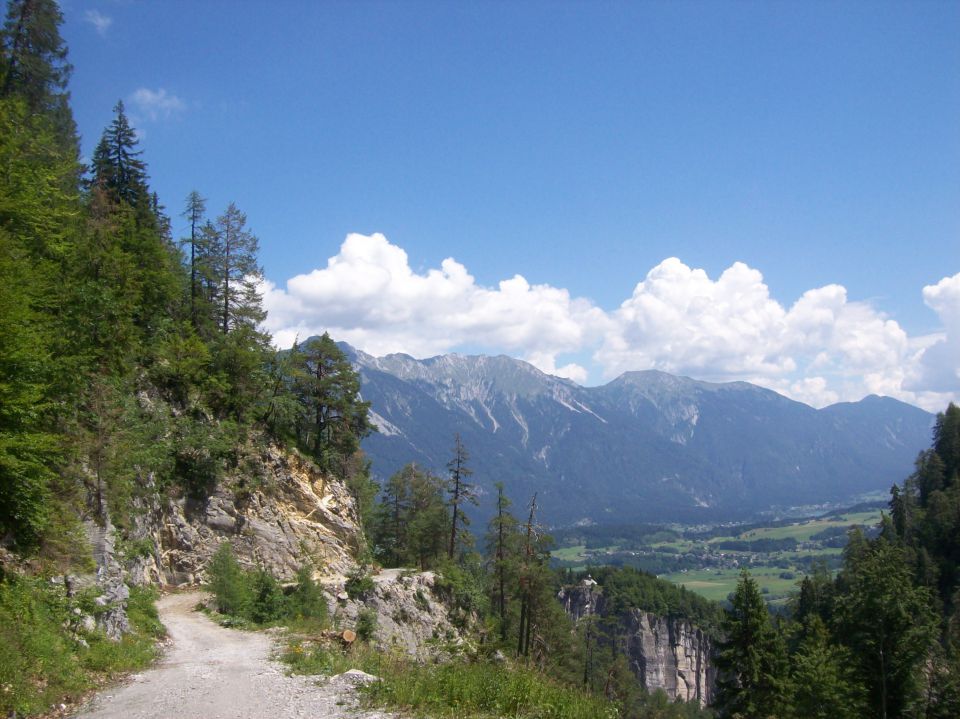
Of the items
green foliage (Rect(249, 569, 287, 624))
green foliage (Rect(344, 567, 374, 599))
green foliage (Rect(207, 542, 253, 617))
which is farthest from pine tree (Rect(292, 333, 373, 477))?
green foliage (Rect(249, 569, 287, 624))

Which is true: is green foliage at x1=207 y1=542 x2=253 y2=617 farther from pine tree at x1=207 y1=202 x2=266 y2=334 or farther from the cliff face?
the cliff face

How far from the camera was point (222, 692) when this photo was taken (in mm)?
11367

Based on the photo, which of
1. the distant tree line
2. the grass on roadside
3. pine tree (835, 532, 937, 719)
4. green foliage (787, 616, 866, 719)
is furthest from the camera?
pine tree (835, 532, 937, 719)

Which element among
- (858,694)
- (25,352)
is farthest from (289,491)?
(858,694)

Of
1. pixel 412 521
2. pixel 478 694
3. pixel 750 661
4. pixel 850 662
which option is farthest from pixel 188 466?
pixel 850 662

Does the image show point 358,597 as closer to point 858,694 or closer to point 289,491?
point 289,491

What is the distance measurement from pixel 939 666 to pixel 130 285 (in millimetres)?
60345

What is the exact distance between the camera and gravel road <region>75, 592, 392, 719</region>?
1007 centimetres

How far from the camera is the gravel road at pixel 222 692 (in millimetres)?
10070

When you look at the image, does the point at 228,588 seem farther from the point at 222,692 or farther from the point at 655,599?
the point at 655,599

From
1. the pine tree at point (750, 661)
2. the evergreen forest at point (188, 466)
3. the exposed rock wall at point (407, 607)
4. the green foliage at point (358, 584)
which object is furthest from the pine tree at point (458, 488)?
the pine tree at point (750, 661)

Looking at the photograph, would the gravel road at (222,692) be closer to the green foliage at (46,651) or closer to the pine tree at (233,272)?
the green foliage at (46,651)

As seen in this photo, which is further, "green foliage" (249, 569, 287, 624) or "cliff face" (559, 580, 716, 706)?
"cliff face" (559, 580, 716, 706)

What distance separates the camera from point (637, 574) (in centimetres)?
16138
